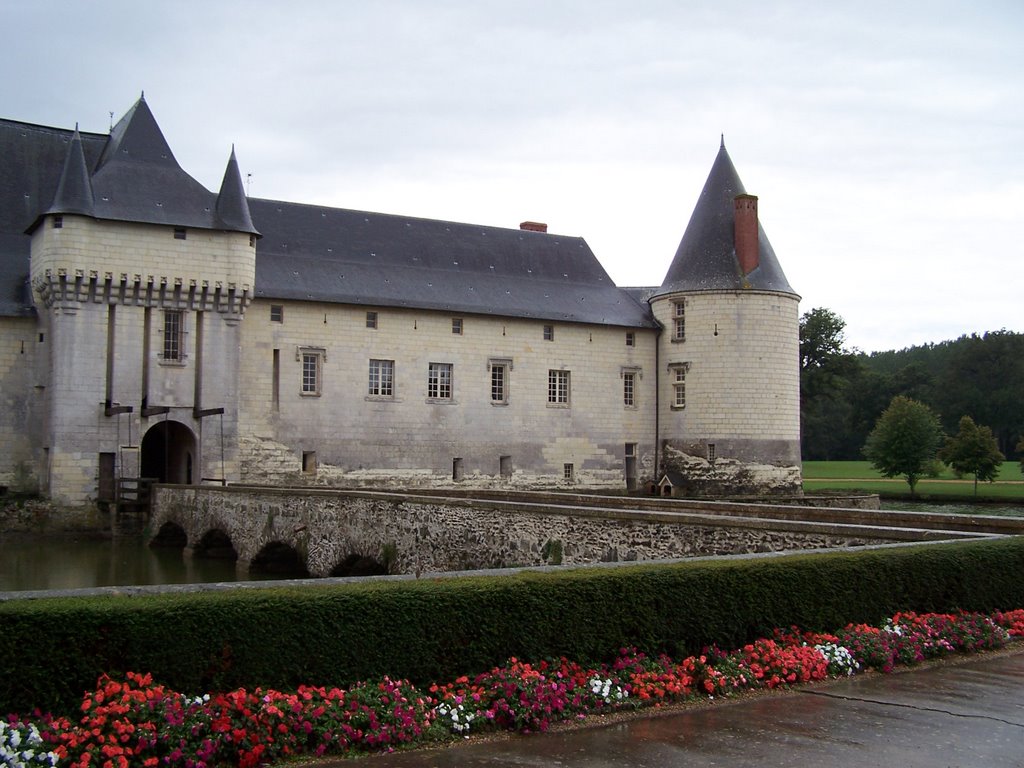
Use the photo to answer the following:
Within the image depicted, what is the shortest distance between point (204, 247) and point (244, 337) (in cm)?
290

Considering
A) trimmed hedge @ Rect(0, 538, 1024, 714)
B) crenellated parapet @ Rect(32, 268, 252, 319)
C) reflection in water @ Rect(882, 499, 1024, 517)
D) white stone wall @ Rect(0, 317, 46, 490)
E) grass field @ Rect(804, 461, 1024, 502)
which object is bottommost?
reflection in water @ Rect(882, 499, 1024, 517)

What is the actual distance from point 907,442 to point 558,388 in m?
22.8

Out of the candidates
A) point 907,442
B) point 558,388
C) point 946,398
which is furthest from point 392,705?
point 946,398

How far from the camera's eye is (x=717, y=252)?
3741cm

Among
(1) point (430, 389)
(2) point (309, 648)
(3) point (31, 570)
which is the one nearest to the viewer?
(2) point (309, 648)

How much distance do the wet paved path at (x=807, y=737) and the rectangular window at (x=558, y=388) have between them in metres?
29.2

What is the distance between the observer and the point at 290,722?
6.52 m

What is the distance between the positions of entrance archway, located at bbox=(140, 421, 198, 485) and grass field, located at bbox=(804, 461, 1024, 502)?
93.3 ft

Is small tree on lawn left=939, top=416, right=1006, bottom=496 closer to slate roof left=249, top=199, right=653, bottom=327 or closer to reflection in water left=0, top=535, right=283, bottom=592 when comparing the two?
slate roof left=249, top=199, right=653, bottom=327

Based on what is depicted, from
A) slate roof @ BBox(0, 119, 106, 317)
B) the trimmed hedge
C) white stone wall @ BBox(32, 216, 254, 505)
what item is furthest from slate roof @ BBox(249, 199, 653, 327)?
the trimmed hedge

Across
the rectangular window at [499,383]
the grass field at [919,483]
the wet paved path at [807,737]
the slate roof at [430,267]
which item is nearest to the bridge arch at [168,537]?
the slate roof at [430,267]

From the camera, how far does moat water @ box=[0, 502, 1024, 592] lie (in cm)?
2172

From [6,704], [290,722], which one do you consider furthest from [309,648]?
[6,704]

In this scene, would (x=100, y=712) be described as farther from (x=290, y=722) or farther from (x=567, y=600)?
(x=567, y=600)
